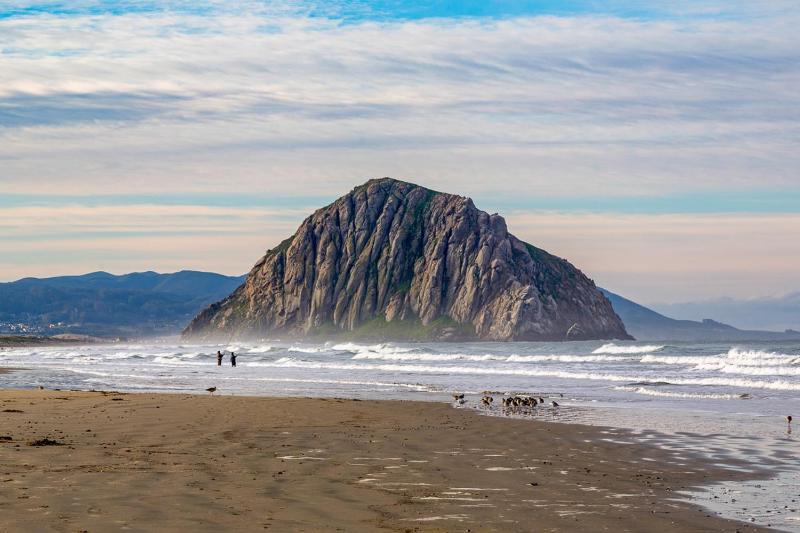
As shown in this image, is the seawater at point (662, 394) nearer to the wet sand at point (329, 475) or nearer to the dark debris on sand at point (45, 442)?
the wet sand at point (329, 475)

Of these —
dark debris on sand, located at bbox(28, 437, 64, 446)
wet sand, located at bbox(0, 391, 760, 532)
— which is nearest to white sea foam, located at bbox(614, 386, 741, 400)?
wet sand, located at bbox(0, 391, 760, 532)

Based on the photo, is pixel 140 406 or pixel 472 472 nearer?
pixel 472 472

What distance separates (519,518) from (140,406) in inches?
767

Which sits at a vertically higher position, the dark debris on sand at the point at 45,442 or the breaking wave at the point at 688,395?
the breaking wave at the point at 688,395

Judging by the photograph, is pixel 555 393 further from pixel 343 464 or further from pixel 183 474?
pixel 183 474

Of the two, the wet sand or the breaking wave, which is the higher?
the breaking wave

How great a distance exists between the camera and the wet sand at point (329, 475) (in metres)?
12.6

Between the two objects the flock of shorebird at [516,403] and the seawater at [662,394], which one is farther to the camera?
the flock of shorebird at [516,403]

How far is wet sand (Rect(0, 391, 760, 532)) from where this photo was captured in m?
12.6

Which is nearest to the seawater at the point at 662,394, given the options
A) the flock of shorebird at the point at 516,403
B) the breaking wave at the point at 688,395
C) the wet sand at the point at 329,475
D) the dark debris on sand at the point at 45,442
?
the breaking wave at the point at 688,395

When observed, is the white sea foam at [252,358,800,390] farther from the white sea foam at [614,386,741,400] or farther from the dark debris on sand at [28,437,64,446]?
the dark debris on sand at [28,437,64,446]

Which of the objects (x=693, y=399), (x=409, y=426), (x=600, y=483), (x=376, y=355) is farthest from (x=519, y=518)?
(x=376, y=355)

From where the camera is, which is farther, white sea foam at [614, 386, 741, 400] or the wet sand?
white sea foam at [614, 386, 741, 400]

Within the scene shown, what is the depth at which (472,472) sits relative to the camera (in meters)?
17.2
